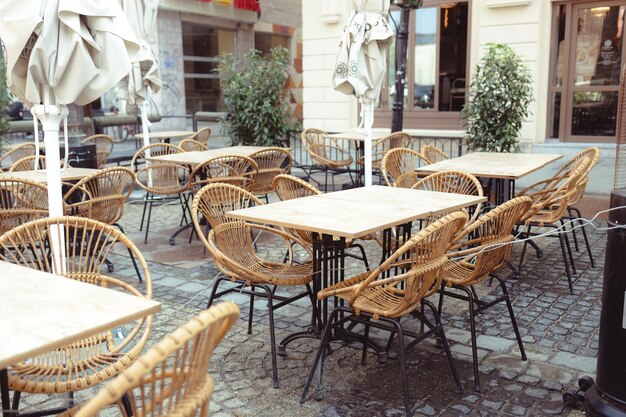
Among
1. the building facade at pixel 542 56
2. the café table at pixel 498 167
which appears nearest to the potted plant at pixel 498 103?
the building facade at pixel 542 56

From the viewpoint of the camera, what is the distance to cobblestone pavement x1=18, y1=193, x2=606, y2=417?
306 centimetres

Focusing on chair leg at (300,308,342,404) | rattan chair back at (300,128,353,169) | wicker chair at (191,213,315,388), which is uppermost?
rattan chair back at (300,128,353,169)

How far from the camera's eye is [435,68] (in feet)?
40.5

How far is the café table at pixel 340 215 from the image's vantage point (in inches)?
123

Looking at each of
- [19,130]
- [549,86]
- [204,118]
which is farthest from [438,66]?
A: [19,130]

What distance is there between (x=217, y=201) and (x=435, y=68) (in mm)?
9343

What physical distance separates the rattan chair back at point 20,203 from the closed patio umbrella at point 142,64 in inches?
149

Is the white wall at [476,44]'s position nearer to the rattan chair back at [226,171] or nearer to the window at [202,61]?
the rattan chair back at [226,171]

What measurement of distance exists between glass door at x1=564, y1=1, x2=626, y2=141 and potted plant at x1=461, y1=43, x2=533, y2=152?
216cm

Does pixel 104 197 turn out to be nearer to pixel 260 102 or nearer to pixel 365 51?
pixel 365 51

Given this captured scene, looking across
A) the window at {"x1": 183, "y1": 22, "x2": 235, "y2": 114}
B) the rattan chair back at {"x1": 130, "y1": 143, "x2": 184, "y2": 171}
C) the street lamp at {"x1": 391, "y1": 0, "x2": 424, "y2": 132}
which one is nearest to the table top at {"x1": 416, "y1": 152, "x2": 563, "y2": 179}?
the street lamp at {"x1": 391, "y1": 0, "x2": 424, "y2": 132}

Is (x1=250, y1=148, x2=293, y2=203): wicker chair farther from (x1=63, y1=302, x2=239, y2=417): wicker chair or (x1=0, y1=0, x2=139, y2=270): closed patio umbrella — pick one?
(x1=63, y1=302, x2=239, y2=417): wicker chair

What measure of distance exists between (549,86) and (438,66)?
2.32 metres

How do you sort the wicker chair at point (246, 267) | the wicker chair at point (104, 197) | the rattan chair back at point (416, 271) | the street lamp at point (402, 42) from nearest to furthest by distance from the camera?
1. the rattan chair back at point (416, 271)
2. the wicker chair at point (246, 267)
3. the wicker chair at point (104, 197)
4. the street lamp at point (402, 42)
